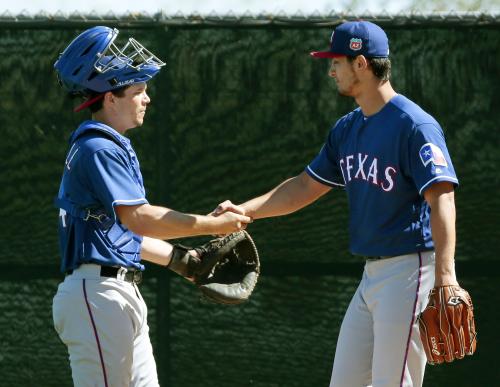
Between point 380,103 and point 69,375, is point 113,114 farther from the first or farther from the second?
point 69,375

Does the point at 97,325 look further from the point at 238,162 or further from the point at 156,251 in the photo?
the point at 238,162

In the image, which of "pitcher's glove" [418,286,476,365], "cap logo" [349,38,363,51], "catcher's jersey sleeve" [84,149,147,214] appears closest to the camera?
"catcher's jersey sleeve" [84,149,147,214]

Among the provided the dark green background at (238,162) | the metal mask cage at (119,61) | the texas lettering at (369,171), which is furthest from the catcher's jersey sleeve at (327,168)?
the dark green background at (238,162)

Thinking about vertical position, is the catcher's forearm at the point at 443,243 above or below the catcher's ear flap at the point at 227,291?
above

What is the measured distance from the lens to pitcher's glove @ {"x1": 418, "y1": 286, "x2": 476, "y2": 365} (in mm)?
4371

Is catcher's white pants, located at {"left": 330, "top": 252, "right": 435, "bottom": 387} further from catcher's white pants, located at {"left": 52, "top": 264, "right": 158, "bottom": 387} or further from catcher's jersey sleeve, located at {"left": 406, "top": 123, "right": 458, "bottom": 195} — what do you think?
catcher's white pants, located at {"left": 52, "top": 264, "right": 158, "bottom": 387}

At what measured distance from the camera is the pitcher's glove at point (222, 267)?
16.8 feet

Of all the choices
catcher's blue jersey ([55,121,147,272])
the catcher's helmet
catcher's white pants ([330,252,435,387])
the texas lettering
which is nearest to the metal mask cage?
the catcher's helmet

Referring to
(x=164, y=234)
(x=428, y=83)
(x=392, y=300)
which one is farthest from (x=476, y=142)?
(x=164, y=234)

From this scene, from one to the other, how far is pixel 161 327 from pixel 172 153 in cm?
97

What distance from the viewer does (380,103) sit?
4770mm

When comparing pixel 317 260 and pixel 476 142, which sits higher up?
pixel 476 142

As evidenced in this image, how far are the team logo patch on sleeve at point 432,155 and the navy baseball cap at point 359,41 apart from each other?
51 centimetres

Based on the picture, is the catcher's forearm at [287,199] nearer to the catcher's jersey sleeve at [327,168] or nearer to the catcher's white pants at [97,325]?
the catcher's jersey sleeve at [327,168]
